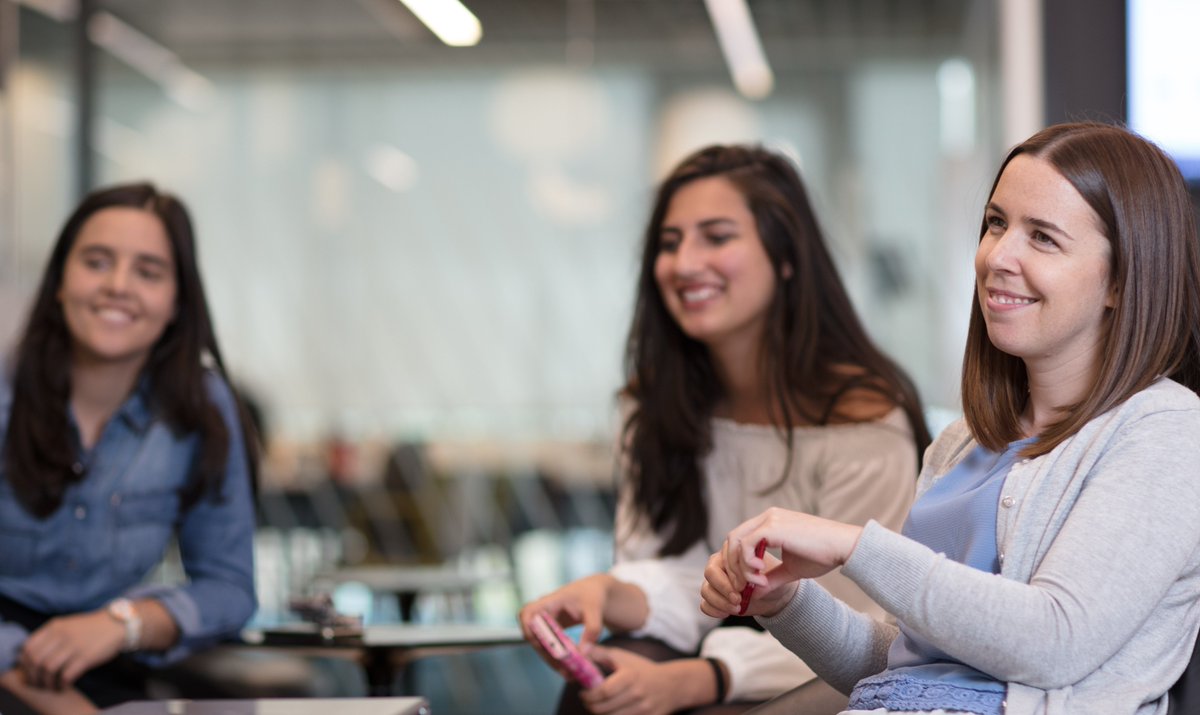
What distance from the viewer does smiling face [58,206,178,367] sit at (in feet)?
8.32

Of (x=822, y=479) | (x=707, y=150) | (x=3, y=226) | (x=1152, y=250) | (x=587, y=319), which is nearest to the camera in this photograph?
(x=1152, y=250)

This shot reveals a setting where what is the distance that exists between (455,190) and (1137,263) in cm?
507

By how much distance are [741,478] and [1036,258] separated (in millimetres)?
1047

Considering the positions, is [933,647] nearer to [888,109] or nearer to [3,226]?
[888,109]

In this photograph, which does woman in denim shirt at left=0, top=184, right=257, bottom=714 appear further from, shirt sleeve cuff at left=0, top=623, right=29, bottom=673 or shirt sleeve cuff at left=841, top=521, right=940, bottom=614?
shirt sleeve cuff at left=841, top=521, right=940, bottom=614

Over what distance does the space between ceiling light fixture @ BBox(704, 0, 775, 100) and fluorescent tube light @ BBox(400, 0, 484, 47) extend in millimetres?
1094

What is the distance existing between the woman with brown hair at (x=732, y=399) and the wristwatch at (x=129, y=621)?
75 cm

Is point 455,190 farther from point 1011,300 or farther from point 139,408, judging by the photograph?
point 1011,300

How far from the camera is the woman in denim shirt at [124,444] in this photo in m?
2.46

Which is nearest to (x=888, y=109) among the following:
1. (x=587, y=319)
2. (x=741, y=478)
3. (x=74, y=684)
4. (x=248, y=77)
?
(x=587, y=319)

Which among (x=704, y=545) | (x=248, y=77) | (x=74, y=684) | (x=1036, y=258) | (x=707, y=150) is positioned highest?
(x=248, y=77)

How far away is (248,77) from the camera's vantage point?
6.46 m

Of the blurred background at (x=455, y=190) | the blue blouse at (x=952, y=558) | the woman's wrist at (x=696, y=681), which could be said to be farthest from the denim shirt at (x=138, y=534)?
the blurred background at (x=455, y=190)

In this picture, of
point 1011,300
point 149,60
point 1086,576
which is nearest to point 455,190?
point 149,60
